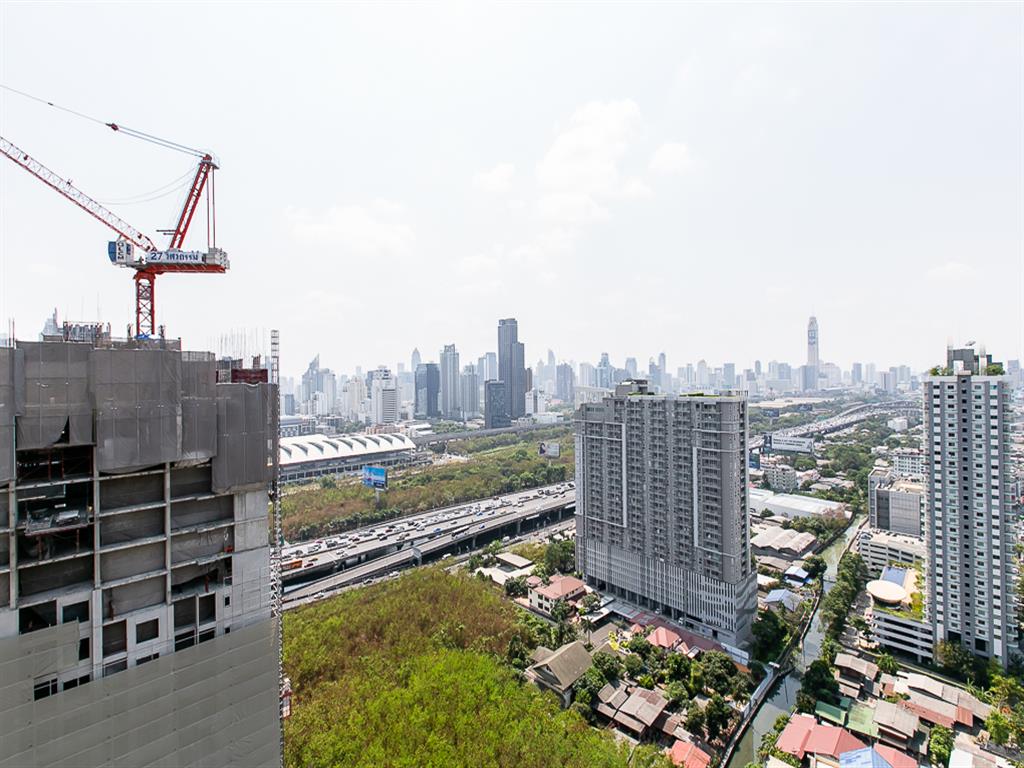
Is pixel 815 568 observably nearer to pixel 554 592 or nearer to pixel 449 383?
pixel 554 592

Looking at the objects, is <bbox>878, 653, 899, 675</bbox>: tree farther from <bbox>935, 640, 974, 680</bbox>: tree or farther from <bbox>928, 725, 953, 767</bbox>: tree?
<bbox>928, 725, 953, 767</bbox>: tree

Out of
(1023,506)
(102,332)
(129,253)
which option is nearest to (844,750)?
(102,332)

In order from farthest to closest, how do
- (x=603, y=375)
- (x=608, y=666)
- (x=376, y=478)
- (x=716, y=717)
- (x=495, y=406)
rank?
(x=603, y=375)
(x=495, y=406)
(x=376, y=478)
(x=608, y=666)
(x=716, y=717)

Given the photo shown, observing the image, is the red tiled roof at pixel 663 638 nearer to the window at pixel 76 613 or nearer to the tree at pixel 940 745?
the tree at pixel 940 745

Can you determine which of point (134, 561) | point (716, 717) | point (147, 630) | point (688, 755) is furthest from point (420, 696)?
point (134, 561)

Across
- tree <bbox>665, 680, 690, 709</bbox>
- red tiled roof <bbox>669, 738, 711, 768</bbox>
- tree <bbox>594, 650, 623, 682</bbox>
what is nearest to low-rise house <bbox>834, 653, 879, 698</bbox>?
tree <bbox>665, 680, 690, 709</bbox>

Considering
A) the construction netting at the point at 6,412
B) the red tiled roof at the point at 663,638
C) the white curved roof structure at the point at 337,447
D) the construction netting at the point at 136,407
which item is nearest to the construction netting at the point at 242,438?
the construction netting at the point at 136,407

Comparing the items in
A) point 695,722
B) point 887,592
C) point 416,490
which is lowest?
point 695,722
